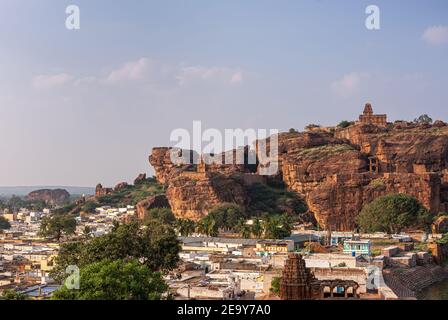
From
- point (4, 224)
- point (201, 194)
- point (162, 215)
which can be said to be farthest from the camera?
point (4, 224)

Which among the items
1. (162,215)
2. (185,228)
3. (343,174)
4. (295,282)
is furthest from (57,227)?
(295,282)

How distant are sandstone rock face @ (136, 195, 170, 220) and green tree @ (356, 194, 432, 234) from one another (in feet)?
79.9

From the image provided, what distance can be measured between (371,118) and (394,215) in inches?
1101

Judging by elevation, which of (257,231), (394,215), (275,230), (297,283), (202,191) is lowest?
(297,283)

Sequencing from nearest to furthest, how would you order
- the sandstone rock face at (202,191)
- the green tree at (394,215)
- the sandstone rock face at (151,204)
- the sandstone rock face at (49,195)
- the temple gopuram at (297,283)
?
the temple gopuram at (297,283) → the green tree at (394,215) → the sandstone rock face at (202,191) → the sandstone rock face at (151,204) → the sandstone rock face at (49,195)

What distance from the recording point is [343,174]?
62656mm

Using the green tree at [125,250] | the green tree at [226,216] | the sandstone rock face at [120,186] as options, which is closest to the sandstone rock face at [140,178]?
the sandstone rock face at [120,186]

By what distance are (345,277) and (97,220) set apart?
170 ft

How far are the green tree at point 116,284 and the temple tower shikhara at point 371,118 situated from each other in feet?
196

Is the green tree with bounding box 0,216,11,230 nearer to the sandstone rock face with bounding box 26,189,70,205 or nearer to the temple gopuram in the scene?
the temple gopuram

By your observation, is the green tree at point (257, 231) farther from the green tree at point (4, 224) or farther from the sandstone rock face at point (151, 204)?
the green tree at point (4, 224)

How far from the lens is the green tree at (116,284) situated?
19094 mm

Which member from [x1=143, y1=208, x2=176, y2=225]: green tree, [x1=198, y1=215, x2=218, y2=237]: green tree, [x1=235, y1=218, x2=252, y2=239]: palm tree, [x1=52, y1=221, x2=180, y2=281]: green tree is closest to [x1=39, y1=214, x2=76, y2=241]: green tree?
[x1=143, y1=208, x2=176, y2=225]: green tree

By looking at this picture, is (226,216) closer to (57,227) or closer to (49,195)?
(57,227)
